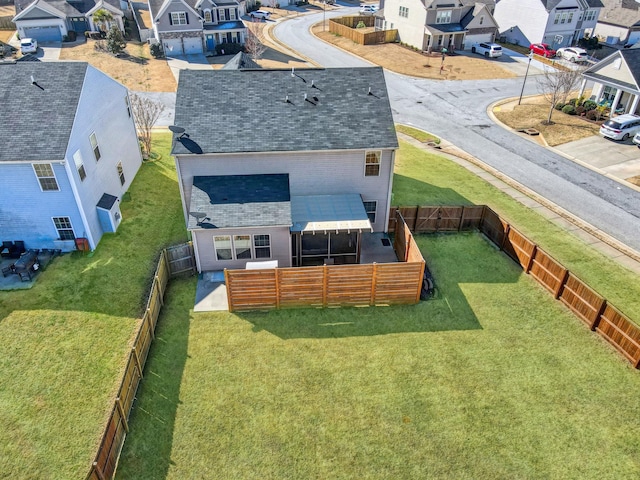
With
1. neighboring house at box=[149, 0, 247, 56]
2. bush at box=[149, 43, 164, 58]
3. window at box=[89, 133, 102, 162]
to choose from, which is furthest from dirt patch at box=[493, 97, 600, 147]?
bush at box=[149, 43, 164, 58]

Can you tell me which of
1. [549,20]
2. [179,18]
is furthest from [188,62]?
[549,20]

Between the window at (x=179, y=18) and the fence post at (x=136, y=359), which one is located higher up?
the window at (x=179, y=18)

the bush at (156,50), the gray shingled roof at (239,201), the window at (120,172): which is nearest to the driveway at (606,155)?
the gray shingled roof at (239,201)

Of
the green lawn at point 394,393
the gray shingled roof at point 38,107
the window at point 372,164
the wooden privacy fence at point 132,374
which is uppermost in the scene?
the gray shingled roof at point 38,107

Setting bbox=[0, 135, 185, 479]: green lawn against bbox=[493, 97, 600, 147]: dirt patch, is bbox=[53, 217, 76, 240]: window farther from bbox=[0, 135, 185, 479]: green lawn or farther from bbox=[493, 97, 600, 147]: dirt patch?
bbox=[493, 97, 600, 147]: dirt patch

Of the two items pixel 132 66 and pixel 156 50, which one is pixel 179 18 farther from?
pixel 132 66

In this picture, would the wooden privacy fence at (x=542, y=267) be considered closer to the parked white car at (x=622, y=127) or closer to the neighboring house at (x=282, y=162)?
the neighboring house at (x=282, y=162)
